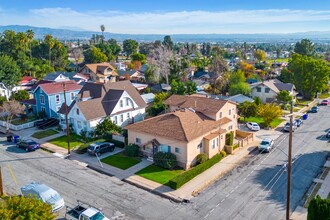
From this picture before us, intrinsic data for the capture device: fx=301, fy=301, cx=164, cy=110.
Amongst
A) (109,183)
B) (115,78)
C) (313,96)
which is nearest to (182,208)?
(109,183)

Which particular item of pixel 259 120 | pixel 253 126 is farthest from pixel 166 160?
pixel 259 120

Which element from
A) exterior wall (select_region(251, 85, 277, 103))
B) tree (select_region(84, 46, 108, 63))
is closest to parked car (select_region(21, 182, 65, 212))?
exterior wall (select_region(251, 85, 277, 103))

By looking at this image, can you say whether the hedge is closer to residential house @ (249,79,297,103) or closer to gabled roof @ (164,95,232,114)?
gabled roof @ (164,95,232,114)

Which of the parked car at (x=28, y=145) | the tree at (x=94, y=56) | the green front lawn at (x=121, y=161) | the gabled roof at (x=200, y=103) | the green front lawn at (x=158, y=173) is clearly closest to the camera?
the green front lawn at (x=158, y=173)

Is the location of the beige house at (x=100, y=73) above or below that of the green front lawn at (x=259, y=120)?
above

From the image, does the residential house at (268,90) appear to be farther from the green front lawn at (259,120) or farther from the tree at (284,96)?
the green front lawn at (259,120)

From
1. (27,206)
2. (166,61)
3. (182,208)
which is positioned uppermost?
(166,61)

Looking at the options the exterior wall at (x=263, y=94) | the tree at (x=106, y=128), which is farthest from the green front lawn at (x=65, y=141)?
the exterior wall at (x=263, y=94)

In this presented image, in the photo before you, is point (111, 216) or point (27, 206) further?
point (111, 216)

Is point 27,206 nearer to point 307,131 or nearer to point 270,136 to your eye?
point 270,136
